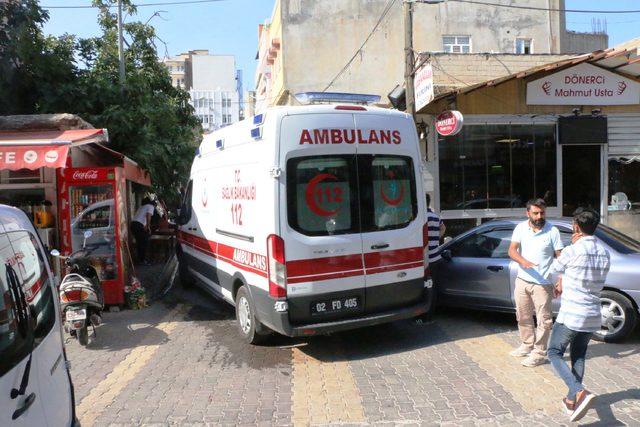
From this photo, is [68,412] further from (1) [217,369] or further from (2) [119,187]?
(2) [119,187]

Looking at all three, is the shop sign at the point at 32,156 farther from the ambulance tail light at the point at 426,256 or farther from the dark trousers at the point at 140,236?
the dark trousers at the point at 140,236

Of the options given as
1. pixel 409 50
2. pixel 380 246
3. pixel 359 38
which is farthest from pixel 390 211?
pixel 359 38

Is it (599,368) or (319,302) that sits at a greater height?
(319,302)

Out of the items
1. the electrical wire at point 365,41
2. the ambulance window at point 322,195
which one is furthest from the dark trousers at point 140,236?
the electrical wire at point 365,41

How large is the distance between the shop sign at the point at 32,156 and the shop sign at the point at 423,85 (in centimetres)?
616

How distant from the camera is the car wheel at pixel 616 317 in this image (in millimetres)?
5840

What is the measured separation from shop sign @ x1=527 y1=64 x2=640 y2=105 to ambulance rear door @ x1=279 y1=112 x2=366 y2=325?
8.10 metres

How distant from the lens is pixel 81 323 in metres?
6.41

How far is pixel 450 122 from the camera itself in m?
10.8

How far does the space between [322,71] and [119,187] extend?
12.1 meters

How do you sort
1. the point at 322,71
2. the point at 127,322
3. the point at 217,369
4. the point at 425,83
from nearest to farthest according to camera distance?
the point at 217,369, the point at 127,322, the point at 425,83, the point at 322,71

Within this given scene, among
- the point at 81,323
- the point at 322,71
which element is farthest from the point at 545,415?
the point at 322,71

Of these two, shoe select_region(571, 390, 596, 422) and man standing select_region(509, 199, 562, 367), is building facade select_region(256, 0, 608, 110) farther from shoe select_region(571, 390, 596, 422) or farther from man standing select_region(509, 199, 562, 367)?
shoe select_region(571, 390, 596, 422)

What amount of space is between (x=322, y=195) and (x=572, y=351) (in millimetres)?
2770
